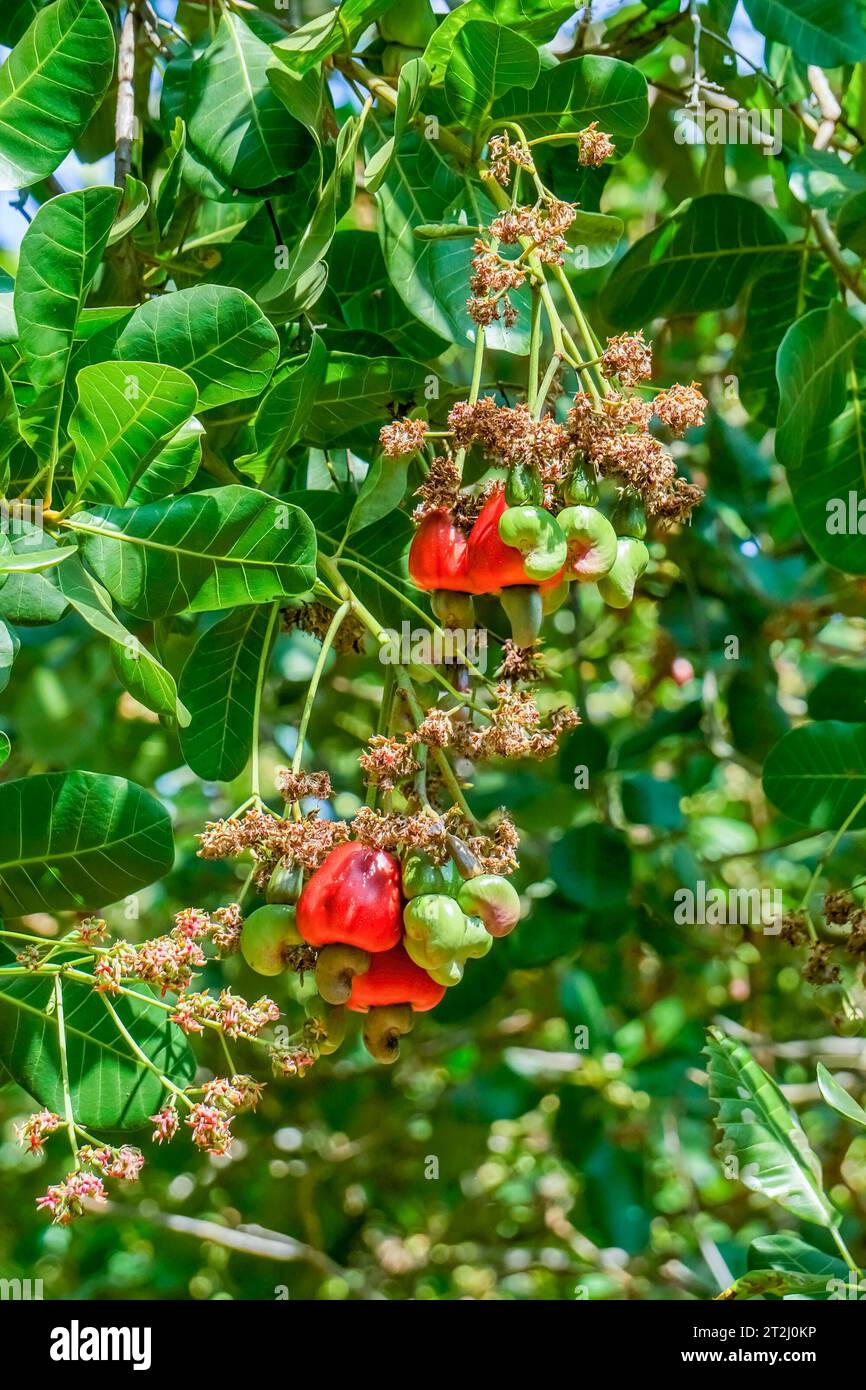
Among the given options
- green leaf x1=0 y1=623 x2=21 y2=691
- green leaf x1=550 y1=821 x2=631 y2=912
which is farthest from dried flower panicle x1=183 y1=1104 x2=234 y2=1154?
green leaf x1=550 y1=821 x2=631 y2=912

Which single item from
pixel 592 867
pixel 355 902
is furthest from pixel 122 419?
pixel 592 867

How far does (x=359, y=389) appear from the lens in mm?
1347

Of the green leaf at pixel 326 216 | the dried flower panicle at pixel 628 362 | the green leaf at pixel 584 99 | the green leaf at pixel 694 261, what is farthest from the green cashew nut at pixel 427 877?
the green leaf at pixel 694 261

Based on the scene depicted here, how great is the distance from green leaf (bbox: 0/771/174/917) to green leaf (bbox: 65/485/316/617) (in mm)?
225

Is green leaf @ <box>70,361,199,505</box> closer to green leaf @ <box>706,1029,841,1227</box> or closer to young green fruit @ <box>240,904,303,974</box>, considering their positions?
young green fruit @ <box>240,904,303,974</box>

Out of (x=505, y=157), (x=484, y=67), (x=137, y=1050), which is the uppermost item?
(x=484, y=67)

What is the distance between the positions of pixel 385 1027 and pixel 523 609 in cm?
37

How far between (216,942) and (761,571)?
1551mm

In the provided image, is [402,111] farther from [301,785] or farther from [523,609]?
[301,785]

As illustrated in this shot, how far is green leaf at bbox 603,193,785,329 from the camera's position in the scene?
1.71 metres

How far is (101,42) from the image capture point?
1130 millimetres

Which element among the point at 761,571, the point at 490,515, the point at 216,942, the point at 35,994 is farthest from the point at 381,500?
the point at 761,571

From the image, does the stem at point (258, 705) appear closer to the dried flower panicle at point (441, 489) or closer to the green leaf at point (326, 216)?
the dried flower panicle at point (441, 489)
